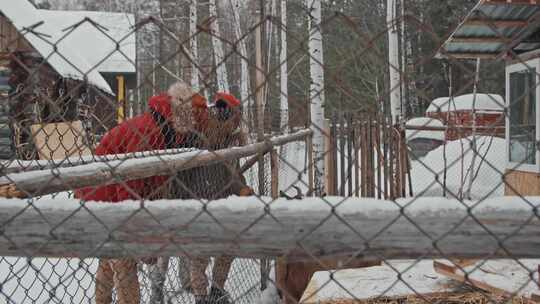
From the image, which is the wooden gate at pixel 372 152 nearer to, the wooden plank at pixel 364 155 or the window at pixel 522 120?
the wooden plank at pixel 364 155

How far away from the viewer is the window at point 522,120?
23.1ft

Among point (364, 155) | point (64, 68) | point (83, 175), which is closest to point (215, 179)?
point (83, 175)

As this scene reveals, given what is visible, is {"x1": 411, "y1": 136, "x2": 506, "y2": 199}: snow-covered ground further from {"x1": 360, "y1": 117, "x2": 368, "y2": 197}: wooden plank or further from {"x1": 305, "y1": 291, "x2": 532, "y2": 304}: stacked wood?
{"x1": 305, "y1": 291, "x2": 532, "y2": 304}: stacked wood

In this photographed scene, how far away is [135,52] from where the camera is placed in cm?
1902

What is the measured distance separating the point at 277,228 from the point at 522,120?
6962mm

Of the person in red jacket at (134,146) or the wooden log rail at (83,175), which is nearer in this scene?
the wooden log rail at (83,175)

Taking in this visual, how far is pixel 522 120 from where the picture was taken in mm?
7367

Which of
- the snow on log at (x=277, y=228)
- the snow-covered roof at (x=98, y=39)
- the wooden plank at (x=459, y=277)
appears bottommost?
the wooden plank at (x=459, y=277)

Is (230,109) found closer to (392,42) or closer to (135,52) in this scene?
(392,42)

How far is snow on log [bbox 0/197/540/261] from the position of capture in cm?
138

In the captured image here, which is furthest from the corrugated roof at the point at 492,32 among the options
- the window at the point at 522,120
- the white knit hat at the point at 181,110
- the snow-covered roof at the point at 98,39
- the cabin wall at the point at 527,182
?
the snow-covered roof at the point at 98,39

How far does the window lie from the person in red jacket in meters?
5.09

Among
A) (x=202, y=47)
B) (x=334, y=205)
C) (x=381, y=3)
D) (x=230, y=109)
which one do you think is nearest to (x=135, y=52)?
(x=202, y=47)

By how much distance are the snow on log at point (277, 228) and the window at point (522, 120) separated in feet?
20.1
